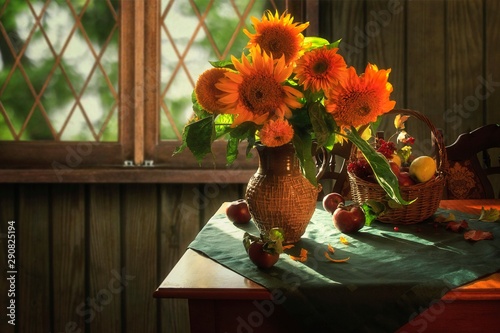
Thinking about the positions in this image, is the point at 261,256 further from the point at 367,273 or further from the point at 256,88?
the point at 256,88

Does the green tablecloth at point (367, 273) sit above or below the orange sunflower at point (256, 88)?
below

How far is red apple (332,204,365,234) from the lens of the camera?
1.27m

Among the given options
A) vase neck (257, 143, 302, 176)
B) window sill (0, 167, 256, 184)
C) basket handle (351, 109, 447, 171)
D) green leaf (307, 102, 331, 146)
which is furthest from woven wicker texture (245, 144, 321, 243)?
window sill (0, 167, 256, 184)

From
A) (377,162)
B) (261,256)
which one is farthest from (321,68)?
(261,256)

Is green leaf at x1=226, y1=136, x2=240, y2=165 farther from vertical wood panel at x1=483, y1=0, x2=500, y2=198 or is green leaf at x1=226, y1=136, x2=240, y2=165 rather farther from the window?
vertical wood panel at x1=483, y1=0, x2=500, y2=198

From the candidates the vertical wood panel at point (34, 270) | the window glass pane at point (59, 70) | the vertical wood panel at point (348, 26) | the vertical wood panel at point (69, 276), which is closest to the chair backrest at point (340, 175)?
the vertical wood panel at point (348, 26)

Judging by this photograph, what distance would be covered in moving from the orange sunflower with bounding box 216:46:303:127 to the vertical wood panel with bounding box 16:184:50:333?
1452mm

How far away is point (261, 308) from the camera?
0.92 meters

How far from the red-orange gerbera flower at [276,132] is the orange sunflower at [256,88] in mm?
20

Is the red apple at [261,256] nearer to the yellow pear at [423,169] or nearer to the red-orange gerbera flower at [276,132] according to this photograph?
the red-orange gerbera flower at [276,132]

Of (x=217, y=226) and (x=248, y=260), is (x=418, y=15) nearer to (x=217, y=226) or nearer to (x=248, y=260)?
(x=217, y=226)

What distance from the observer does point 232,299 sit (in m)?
0.92

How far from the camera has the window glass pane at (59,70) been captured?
222 cm

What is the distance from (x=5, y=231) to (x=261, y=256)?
1.62 m
